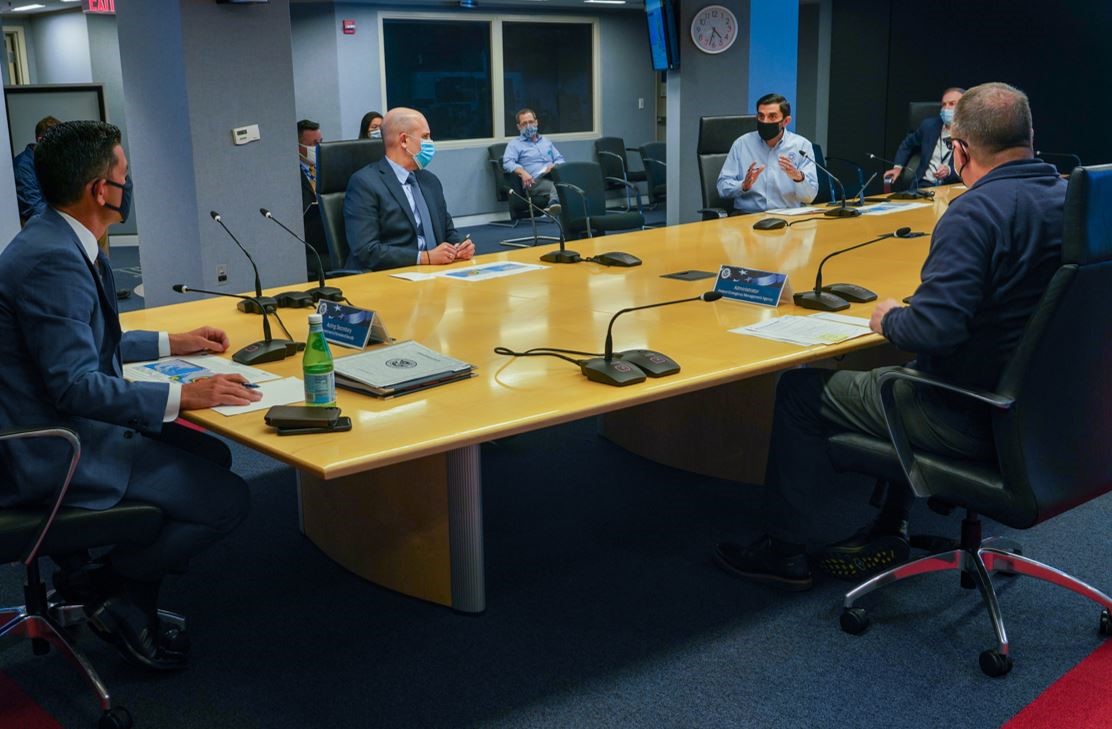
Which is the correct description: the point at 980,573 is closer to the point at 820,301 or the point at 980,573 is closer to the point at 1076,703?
the point at 1076,703

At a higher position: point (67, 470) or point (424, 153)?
point (424, 153)

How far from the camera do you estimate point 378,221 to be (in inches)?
170

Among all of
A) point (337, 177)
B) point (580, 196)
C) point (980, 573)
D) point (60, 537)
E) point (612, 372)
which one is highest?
point (337, 177)

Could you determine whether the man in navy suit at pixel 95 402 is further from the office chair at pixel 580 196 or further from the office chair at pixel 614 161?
the office chair at pixel 614 161

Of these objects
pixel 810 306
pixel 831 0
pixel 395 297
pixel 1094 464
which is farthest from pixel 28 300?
pixel 831 0

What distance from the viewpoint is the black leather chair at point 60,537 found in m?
2.11

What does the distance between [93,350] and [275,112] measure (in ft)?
13.6

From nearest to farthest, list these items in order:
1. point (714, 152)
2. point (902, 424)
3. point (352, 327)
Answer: point (902, 424) → point (352, 327) → point (714, 152)

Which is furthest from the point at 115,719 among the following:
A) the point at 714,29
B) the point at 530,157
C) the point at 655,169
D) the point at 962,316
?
the point at 655,169

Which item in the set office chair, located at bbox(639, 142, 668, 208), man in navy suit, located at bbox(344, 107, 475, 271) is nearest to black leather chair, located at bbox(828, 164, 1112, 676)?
man in navy suit, located at bbox(344, 107, 475, 271)

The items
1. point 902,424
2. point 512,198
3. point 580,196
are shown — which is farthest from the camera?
point 512,198

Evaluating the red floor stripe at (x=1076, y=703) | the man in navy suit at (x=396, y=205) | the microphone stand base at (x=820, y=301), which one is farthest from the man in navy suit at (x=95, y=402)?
the man in navy suit at (x=396, y=205)

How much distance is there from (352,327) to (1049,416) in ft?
5.23

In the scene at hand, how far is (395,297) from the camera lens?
11.1ft
